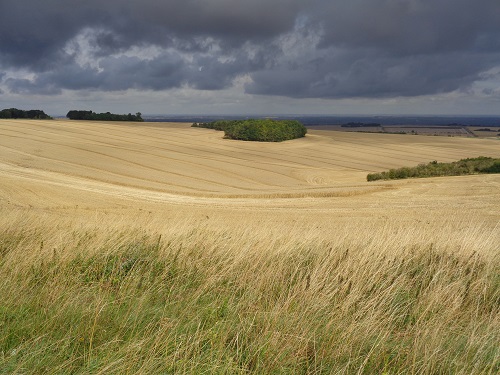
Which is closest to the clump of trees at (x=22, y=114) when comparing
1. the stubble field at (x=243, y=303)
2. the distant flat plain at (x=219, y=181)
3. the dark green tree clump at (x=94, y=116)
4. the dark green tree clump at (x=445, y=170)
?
the dark green tree clump at (x=94, y=116)

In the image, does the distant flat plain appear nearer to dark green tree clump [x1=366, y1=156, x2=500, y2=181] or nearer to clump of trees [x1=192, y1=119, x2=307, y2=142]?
dark green tree clump [x1=366, y1=156, x2=500, y2=181]

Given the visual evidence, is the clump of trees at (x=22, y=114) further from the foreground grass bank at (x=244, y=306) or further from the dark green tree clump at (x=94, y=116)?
the foreground grass bank at (x=244, y=306)

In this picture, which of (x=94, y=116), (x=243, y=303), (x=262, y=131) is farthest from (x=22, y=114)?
(x=243, y=303)

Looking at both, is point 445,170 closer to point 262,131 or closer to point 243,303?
point 243,303

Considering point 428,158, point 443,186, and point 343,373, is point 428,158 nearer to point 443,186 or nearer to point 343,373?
point 443,186

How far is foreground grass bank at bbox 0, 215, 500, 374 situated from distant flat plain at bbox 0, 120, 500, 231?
9694 millimetres

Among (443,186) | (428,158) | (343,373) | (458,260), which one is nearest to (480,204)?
(443,186)

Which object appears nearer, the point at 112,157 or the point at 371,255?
the point at 371,255

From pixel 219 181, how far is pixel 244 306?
34.6 metres

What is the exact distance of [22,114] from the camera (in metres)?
95.5

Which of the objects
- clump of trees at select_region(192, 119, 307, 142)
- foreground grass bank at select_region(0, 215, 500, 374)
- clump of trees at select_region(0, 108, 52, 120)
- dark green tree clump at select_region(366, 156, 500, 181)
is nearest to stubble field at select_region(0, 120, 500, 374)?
foreground grass bank at select_region(0, 215, 500, 374)

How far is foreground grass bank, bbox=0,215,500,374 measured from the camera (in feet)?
12.8

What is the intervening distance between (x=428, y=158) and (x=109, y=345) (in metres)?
66.9

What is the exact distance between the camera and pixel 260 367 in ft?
12.7
